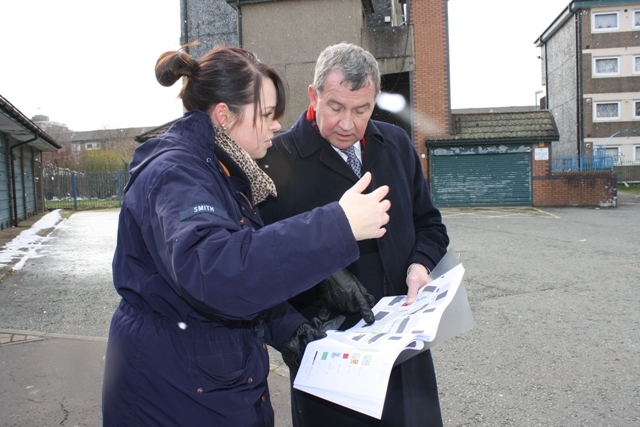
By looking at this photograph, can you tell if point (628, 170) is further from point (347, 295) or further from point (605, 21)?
point (347, 295)

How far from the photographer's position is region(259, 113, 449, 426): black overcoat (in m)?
2.35

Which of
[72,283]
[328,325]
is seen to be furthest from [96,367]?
[72,283]

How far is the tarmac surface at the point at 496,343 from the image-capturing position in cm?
358

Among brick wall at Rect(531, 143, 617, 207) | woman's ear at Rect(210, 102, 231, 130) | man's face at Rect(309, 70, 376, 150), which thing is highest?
man's face at Rect(309, 70, 376, 150)

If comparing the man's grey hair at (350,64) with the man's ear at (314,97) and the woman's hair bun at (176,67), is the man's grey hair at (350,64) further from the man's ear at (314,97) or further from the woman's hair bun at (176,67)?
the woman's hair bun at (176,67)

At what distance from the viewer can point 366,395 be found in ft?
5.05

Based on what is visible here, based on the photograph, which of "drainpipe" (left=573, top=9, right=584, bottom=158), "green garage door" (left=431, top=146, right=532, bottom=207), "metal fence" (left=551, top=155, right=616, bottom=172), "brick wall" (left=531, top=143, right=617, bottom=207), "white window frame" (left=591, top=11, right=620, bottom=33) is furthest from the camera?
"white window frame" (left=591, top=11, right=620, bottom=33)

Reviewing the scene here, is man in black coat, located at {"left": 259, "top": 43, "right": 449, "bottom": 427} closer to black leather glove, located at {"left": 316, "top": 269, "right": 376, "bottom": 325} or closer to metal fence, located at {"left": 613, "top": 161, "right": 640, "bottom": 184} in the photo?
black leather glove, located at {"left": 316, "top": 269, "right": 376, "bottom": 325}

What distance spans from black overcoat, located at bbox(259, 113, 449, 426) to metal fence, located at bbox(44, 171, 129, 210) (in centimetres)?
2939

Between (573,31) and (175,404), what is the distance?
37.4 meters

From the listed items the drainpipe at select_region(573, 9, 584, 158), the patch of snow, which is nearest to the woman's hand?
the patch of snow

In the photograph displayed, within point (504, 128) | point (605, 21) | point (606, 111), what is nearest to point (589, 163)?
point (504, 128)

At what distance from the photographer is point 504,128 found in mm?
21203

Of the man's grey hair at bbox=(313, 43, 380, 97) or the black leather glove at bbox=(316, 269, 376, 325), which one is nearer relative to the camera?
the black leather glove at bbox=(316, 269, 376, 325)
